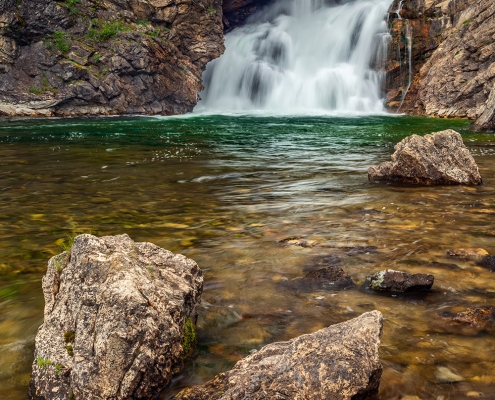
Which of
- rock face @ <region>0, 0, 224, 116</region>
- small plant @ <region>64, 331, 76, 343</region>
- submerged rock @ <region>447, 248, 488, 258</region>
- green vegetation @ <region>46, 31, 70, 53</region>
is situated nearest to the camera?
small plant @ <region>64, 331, 76, 343</region>

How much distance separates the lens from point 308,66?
154 ft

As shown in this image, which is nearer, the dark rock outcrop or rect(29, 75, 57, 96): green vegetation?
rect(29, 75, 57, 96): green vegetation

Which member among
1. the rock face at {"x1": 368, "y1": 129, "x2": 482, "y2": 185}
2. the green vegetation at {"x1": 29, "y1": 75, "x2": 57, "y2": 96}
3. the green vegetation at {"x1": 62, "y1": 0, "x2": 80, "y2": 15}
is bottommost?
the rock face at {"x1": 368, "y1": 129, "x2": 482, "y2": 185}

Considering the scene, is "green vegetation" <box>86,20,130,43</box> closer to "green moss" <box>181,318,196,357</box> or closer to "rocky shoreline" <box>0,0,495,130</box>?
"rocky shoreline" <box>0,0,495,130</box>

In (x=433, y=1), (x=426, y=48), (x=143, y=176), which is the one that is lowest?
(x=143, y=176)

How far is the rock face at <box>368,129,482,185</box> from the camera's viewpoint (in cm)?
885

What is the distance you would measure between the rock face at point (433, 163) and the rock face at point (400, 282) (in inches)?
207

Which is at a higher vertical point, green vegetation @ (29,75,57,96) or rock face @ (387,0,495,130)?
rock face @ (387,0,495,130)

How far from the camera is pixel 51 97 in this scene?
35.9 meters

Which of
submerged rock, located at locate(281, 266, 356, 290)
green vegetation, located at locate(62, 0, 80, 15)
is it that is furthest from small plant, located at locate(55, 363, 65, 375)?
green vegetation, located at locate(62, 0, 80, 15)

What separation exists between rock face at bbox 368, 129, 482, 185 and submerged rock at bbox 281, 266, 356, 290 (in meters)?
5.22

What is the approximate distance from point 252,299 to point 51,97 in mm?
36271

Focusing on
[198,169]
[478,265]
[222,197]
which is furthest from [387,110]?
[478,265]

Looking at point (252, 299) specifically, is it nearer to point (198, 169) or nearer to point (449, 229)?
point (449, 229)
